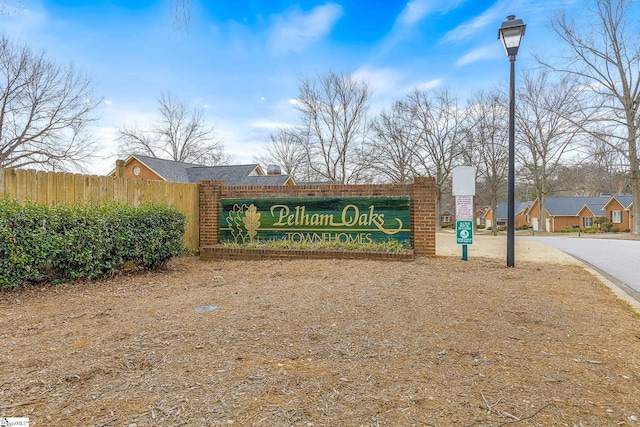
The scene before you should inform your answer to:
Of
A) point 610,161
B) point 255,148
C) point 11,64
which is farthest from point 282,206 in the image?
point 255,148

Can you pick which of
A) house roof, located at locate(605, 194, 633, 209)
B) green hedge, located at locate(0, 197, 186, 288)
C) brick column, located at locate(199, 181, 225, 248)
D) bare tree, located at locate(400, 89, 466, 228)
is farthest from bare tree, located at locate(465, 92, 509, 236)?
green hedge, located at locate(0, 197, 186, 288)

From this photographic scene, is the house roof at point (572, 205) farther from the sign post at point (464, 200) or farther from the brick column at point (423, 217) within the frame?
the brick column at point (423, 217)

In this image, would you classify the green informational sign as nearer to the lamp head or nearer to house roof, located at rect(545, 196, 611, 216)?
the lamp head

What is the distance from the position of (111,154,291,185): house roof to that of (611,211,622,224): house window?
3570 cm

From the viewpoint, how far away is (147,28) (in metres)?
3.93

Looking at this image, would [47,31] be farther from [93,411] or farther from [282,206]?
[93,411]

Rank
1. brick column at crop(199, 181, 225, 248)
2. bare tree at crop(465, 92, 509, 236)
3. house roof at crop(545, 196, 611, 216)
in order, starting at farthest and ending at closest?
1. house roof at crop(545, 196, 611, 216)
2. bare tree at crop(465, 92, 509, 236)
3. brick column at crop(199, 181, 225, 248)

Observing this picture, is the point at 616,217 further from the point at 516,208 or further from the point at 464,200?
the point at 464,200

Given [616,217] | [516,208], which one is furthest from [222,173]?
[516,208]

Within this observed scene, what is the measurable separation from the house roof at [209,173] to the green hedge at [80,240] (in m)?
14.9

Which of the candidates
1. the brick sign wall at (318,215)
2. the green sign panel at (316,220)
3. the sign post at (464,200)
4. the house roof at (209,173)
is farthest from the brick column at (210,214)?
the house roof at (209,173)

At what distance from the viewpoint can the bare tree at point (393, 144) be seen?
26.7 metres

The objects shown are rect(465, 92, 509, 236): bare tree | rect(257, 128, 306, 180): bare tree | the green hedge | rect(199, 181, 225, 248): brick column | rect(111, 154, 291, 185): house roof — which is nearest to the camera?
the green hedge

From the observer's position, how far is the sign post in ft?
23.0
